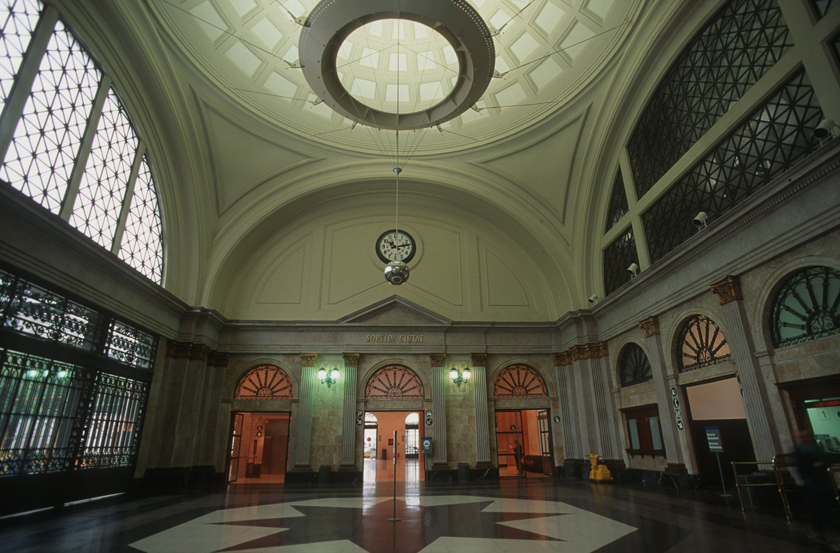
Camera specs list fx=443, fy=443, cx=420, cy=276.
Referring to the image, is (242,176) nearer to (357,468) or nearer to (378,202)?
(378,202)

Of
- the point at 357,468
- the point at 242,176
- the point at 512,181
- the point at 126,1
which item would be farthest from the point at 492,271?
the point at 126,1

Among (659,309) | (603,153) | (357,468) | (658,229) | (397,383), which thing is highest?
(603,153)

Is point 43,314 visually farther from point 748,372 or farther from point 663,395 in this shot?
point 663,395

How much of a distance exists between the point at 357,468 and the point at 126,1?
12.9m

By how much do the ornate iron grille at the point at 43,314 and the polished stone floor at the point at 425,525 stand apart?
3.04m

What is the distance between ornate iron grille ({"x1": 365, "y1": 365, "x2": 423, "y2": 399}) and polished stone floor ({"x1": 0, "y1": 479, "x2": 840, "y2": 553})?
4914mm

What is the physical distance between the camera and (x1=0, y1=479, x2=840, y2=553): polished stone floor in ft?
16.3

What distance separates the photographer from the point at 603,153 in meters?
12.6

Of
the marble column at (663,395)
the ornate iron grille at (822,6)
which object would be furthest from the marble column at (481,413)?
the ornate iron grille at (822,6)

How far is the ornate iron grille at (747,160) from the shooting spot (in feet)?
23.0

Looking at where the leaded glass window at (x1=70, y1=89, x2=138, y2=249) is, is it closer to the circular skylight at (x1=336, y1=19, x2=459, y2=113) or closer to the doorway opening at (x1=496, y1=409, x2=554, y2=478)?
the circular skylight at (x1=336, y1=19, x2=459, y2=113)

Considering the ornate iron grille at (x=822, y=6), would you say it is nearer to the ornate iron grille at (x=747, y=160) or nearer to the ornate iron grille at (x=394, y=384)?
the ornate iron grille at (x=747, y=160)

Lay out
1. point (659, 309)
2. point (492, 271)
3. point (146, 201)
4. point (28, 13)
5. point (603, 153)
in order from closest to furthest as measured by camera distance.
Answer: point (28, 13)
point (659, 309)
point (146, 201)
point (603, 153)
point (492, 271)

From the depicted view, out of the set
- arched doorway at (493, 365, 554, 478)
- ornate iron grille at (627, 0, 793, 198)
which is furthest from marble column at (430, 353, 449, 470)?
ornate iron grille at (627, 0, 793, 198)
